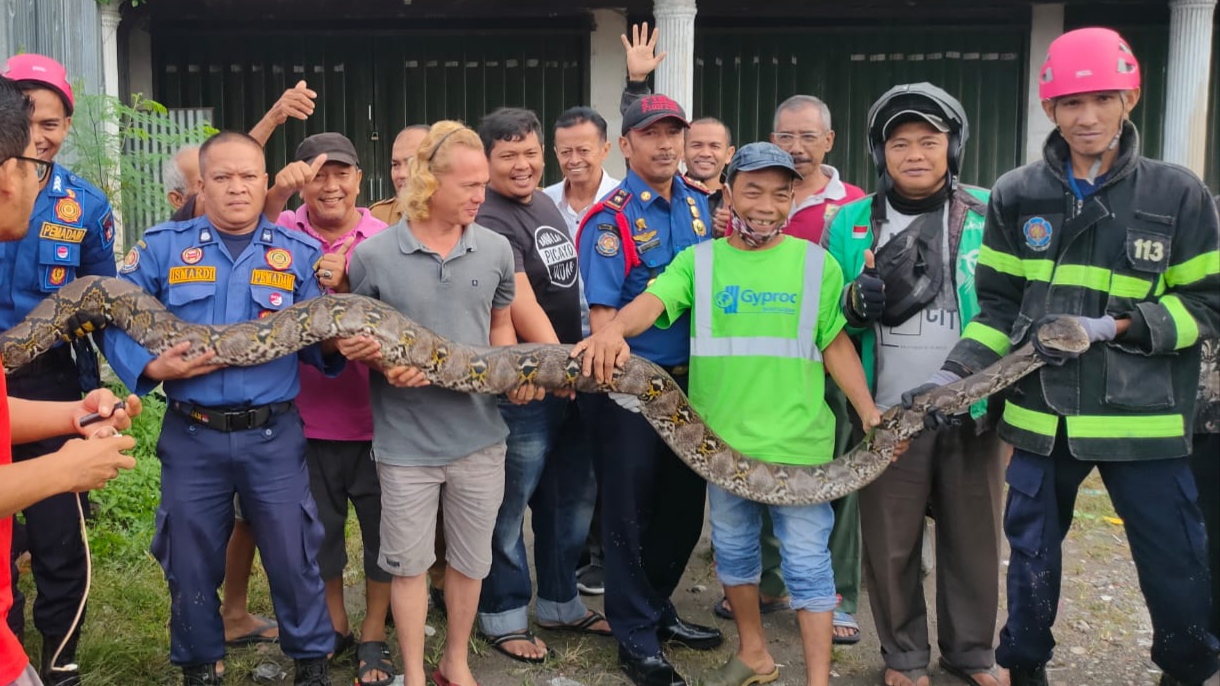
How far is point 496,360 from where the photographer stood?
4629mm

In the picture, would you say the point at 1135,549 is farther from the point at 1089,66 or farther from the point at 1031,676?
the point at 1089,66

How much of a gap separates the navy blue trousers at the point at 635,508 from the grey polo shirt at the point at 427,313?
71cm

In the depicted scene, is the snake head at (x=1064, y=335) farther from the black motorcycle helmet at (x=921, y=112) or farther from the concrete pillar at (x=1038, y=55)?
the concrete pillar at (x=1038, y=55)

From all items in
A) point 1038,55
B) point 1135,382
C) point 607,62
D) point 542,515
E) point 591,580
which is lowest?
point 591,580

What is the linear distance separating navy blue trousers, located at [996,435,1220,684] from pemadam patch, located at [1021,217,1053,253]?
2.66 feet

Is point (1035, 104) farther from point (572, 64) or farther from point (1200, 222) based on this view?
point (1200, 222)

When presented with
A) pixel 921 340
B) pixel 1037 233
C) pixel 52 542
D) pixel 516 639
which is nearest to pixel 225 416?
pixel 52 542

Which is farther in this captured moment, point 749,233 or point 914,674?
point 914,674

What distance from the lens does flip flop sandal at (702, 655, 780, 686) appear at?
491cm

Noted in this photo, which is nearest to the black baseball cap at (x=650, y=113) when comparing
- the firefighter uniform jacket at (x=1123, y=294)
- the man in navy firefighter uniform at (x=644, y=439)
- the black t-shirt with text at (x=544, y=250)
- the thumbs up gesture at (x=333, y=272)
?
the man in navy firefighter uniform at (x=644, y=439)

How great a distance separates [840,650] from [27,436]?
156 inches

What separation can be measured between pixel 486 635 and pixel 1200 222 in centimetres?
381

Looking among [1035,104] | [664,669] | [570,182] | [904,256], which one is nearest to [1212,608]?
[904,256]

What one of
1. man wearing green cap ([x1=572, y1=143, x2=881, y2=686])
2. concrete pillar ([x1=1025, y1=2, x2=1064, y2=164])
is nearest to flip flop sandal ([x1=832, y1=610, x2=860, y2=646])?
man wearing green cap ([x1=572, y1=143, x2=881, y2=686])
